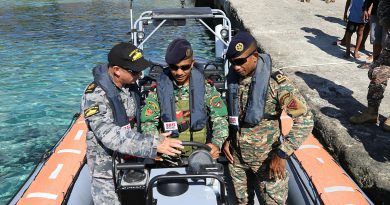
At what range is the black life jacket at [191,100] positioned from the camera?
2.43 metres

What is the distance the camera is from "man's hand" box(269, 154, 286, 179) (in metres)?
2.29

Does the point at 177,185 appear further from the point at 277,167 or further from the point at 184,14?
the point at 184,14

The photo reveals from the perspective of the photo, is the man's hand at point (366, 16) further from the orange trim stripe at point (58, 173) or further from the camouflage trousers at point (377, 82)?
the orange trim stripe at point (58, 173)

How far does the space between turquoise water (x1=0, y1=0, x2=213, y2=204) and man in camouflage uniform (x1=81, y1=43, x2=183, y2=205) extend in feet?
9.13

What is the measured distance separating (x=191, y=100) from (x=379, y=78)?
2139 millimetres

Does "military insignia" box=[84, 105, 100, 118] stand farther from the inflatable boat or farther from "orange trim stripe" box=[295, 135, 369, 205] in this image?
"orange trim stripe" box=[295, 135, 369, 205]

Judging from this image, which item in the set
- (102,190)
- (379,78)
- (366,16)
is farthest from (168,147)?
(366,16)

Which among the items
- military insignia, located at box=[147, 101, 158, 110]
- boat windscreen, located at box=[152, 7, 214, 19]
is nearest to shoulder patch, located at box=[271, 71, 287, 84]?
military insignia, located at box=[147, 101, 158, 110]

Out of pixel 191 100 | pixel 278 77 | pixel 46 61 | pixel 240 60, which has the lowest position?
pixel 46 61

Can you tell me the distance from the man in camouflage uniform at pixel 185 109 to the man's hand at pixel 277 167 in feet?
1.23

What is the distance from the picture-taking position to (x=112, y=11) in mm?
18109

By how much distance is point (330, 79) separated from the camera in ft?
17.7

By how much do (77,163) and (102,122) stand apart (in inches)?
59.6

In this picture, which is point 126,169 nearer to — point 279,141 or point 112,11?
point 279,141
